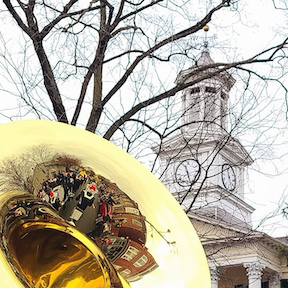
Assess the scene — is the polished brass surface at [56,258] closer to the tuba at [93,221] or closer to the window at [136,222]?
the tuba at [93,221]

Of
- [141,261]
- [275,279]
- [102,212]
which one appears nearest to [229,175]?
[275,279]

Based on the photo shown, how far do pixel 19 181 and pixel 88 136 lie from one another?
41 centimetres

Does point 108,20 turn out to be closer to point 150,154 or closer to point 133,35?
point 133,35

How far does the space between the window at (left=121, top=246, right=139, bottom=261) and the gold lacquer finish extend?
2.7 inches

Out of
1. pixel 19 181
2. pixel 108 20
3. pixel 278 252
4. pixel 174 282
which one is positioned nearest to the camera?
pixel 19 181

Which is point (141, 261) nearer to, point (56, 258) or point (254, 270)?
point (56, 258)

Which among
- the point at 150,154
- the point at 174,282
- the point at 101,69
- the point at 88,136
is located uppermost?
the point at 101,69

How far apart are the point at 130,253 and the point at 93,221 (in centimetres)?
20

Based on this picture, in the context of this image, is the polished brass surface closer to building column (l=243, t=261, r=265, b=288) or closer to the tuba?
the tuba

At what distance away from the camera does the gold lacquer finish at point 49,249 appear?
96.0 inches

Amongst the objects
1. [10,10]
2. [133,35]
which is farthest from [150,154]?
[10,10]

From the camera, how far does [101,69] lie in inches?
240

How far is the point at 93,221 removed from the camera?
262cm

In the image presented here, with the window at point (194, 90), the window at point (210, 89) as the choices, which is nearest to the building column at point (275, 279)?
the window at point (194, 90)
